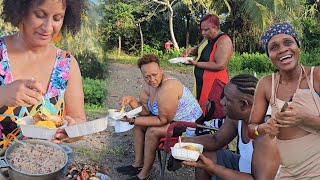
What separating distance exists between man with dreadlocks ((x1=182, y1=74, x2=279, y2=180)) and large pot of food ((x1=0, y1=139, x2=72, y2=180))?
110 centimetres

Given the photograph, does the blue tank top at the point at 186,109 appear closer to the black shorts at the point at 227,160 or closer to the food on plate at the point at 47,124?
the black shorts at the point at 227,160

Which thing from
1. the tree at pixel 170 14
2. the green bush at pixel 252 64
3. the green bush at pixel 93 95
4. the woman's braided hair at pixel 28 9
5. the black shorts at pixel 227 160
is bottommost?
the green bush at pixel 93 95

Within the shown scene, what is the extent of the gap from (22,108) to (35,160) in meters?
0.27

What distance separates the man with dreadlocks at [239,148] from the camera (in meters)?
2.16

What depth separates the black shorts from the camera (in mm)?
2758

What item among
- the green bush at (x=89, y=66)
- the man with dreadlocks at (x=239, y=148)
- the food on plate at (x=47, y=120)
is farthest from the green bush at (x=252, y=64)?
the food on plate at (x=47, y=120)

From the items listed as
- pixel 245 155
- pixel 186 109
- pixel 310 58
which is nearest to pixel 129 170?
pixel 186 109

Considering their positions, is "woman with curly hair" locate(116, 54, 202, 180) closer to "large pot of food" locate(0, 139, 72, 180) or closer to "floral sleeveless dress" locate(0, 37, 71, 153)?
"floral sleeveless dress" locate(0, 37, 71, 153)

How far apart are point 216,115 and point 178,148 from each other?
1.33 m

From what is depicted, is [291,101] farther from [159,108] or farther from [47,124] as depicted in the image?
[159,108]

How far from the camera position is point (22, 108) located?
1.55 m

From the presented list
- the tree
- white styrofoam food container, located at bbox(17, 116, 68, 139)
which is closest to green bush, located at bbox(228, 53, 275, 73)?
the tree

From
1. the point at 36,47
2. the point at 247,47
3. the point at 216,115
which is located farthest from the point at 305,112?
the point at 247,47

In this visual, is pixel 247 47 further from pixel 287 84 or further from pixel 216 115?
pixel 287 84
